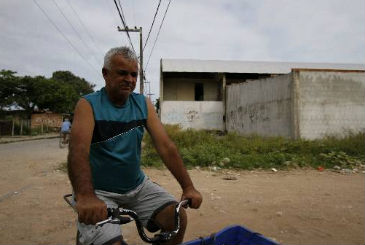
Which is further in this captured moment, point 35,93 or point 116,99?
point 35,93

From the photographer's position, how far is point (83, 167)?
5.59 ft

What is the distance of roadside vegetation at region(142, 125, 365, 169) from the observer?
27.7 feet

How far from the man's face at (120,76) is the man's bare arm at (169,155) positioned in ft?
0.80

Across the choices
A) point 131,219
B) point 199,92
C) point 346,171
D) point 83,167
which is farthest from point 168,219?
point 199,92

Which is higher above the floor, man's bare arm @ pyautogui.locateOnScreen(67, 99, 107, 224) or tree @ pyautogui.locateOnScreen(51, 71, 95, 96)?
tree @ pyautogui.locateOnScreen(51, 71, 95, 96)

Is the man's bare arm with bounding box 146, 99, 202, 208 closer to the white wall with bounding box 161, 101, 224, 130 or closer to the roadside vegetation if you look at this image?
the roadside vegetation

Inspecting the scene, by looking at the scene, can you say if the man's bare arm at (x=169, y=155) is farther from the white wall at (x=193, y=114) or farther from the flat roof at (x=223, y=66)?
the flat roof at (x=223, y=66)

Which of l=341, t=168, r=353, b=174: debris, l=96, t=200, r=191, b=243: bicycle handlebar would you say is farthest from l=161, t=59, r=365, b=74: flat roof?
l=96, t=200, r=191, b=243: bicycle handlebar

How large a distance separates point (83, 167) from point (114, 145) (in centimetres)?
25

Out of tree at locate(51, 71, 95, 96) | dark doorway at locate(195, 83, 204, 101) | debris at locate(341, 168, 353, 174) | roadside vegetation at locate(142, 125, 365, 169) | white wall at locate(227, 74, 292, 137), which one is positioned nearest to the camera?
debris at locate(341, 168, 353, 174)

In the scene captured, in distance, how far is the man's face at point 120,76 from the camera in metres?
1.95

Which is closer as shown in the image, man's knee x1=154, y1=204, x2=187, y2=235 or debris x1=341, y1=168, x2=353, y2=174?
man's knee x1=154, y1=204, x2=187, y2=235

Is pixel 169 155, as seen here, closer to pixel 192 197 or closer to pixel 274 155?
pixel 192 197

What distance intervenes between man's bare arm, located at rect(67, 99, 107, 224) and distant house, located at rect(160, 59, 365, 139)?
11295 millimetres
